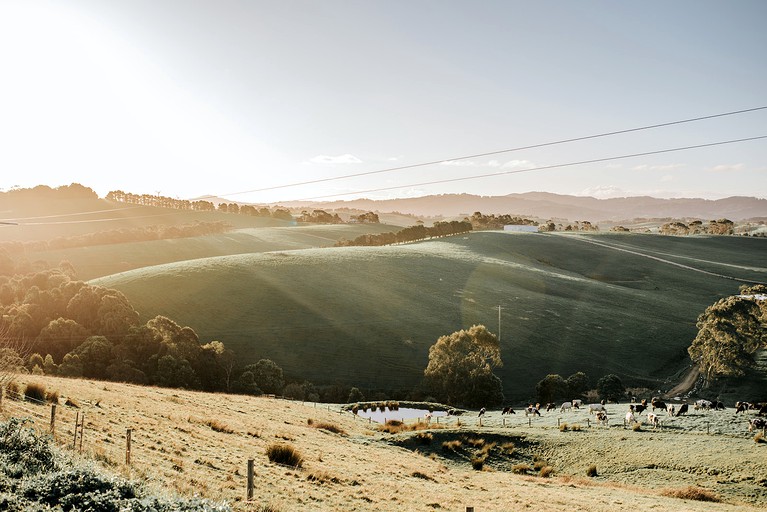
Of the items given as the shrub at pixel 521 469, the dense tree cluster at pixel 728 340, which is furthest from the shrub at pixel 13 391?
the dense tree cluster at pixel 728 340

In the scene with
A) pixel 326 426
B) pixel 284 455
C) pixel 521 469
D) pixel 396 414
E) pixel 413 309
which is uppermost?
pixel 284 455

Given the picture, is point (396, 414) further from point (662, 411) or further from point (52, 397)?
point (52, 397)

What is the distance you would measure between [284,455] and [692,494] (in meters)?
27.1

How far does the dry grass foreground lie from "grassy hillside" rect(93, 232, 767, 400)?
36019 millimetres

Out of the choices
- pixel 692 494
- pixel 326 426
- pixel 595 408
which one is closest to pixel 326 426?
pixel 326 426

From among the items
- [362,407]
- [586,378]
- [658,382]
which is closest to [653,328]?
[658,382]

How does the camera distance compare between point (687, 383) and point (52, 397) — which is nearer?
point (52, 397)

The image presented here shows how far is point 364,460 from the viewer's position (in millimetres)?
38688

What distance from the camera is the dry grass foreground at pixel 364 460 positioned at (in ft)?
84.4

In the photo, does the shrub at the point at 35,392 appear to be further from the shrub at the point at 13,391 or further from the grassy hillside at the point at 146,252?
the grassy hillside at the point at 146,252

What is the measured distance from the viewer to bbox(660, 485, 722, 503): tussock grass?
33375 millimetres

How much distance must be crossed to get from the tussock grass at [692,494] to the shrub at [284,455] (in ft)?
82.6

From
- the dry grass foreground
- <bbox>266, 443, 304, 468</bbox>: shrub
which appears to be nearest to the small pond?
the dry grass foreground

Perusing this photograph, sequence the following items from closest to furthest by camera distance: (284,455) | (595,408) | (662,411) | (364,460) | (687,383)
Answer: (284,455) → (364,460) → (662,411) → (595,408) → (687,383)
